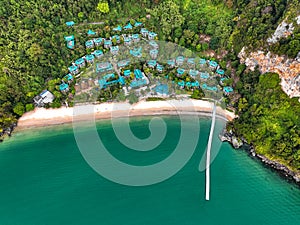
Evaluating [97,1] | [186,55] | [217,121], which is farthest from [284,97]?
[97,1]

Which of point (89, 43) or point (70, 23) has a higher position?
point (70, 23)

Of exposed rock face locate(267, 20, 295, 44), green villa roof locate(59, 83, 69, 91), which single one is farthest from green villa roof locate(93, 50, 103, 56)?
exposed rock face locate(267, 20, 295, 44)

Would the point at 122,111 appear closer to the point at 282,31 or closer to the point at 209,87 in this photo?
the point at 209,87

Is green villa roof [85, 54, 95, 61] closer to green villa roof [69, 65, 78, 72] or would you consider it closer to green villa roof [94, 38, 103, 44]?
green villa roof [69, 65, 78, 72]

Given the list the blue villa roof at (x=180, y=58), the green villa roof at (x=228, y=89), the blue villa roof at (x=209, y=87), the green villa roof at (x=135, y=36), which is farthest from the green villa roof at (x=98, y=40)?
the green villa roof at (x=228, y=89)

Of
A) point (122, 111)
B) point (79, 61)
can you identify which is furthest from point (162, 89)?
point (79, 61)

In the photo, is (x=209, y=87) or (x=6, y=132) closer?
(x=6, y=132)
